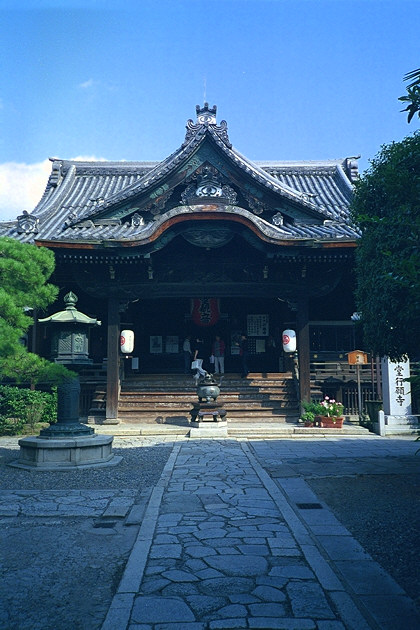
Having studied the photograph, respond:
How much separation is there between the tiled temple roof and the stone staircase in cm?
519

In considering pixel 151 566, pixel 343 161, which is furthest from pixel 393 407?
pixel 343 161

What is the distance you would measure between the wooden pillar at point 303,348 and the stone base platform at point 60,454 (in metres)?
8.04

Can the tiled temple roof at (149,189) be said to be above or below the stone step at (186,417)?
above

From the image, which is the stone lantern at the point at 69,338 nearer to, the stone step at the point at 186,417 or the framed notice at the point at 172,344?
the stone step at the point at 186,417

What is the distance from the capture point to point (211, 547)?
4961 millimetres

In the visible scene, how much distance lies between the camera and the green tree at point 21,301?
31.0ft

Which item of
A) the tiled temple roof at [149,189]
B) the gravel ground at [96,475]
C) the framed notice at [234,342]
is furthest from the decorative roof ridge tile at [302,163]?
the gravel ground at [96,475]

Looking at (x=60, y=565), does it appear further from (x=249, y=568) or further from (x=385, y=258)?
(x=385, y=258)

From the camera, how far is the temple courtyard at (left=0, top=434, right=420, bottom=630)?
11.8 ft

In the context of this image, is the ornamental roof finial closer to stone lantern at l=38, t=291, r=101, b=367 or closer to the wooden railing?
the wooden railing

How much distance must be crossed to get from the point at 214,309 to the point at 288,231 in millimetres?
4612

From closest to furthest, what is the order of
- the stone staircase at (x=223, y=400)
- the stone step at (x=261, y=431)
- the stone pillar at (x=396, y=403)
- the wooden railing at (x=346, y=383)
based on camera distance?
the stone step at (x=261, y=431)
the stone pillar at (x=396, y=403)
the stone staircase at (x=223, y=400)
the wooden railing at (x=346, y=383)

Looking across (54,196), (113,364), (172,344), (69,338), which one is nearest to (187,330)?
(172,344)

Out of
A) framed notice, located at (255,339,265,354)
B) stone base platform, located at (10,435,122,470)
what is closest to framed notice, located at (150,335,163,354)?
framed notice, located at (255,339,265,354)
